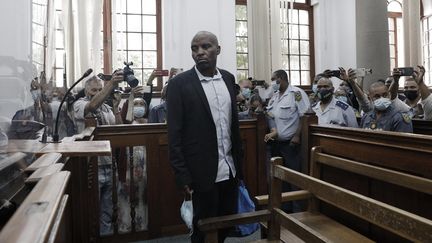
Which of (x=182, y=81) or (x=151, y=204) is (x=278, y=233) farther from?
(x=151, y=204)

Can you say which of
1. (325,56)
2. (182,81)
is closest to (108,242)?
(182,81)

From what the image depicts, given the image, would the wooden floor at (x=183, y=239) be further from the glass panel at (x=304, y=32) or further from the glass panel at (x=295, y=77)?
the glass panel at (x=304, y=32)

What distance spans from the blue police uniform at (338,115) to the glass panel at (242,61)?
3.14m

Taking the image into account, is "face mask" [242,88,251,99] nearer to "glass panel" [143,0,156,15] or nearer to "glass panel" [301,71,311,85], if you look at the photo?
"glass panel" [143,0,156,15]

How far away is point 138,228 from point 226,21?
389 centimetres

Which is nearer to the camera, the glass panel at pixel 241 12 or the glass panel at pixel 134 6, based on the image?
the glass panel at pixel 134 6

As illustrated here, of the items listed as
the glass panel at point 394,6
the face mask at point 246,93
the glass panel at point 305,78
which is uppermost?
the glass panel at point 394,6

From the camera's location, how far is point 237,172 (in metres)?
1.84

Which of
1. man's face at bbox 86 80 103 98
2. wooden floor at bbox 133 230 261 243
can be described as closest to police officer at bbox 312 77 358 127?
wooden floor at bbox 133 230 261 243

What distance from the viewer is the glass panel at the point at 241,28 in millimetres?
6070

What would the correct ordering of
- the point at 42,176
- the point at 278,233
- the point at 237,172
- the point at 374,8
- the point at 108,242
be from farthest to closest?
the point at 374,8, the point at 108,242, the point at 237,172, the point at 278,233, the point at 42,176

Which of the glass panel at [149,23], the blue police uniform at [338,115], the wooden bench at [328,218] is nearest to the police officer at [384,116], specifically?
the blue police uniform at [338,115]

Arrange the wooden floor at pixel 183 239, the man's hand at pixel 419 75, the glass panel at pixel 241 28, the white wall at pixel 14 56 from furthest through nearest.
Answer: the glass panel at pixel 241 28 < the man's hand at pixel 419 75 < the wooden floor at pixel 183 239 < the white wall at pixel 14 56

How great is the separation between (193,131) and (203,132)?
0.16 feet
